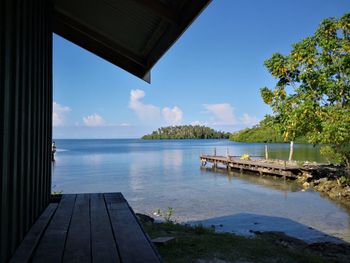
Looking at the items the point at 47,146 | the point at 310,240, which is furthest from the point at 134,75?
the point at 310,240

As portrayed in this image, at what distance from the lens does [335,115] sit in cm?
1447

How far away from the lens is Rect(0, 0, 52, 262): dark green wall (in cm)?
251

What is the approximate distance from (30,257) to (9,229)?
266mm

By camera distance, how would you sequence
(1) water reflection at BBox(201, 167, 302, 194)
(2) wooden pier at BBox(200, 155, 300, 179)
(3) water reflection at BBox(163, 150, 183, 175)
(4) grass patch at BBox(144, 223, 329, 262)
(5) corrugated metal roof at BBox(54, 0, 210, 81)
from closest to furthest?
(5) corrugated metal roof at BBox(54, 0, 210, 81) → (4) grass patch at BBox(144, 223, 329, 262) → (1) water reflection at BBox(201, 167, 302, 194) → (2) wooden pier at BBox(200, 155, 300, 179) → (3) water reflection at BBox(163, 150, 183, 175)

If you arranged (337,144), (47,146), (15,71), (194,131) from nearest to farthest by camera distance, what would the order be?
(15,71) → (47,146) → (337,144) → (194,131)

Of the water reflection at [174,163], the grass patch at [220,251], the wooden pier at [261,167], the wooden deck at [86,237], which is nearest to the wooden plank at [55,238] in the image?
the wooden deck at [86,237]

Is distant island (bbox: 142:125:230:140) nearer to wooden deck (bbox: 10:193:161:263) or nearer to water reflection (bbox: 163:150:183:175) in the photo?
water reflection (bbox: 163:150:183:175)

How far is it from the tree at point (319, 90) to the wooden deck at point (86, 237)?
12.1m

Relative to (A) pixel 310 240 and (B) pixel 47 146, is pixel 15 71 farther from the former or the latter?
(A) pixel 310 240

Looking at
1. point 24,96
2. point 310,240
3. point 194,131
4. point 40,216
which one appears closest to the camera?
point 24,96

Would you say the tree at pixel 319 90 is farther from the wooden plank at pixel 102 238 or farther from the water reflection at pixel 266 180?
the wooden plank at pixel 102 238

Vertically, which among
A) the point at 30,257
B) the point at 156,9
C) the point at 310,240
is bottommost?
the point at 310,240

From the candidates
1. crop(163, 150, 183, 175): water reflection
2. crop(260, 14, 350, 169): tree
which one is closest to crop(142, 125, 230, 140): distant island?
crop(163, 150, 183, 175): water reflection

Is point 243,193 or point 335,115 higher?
point 335,115
